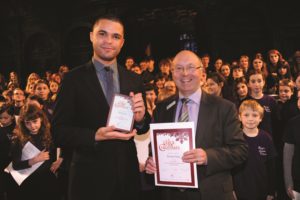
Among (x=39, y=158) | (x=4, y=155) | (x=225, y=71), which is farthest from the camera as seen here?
(x=225, y=71)

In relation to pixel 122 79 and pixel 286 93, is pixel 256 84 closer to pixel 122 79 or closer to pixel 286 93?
pixel 286 93

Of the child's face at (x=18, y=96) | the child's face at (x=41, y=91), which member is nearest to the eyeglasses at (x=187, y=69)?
the child's face at (x=41, y=91)

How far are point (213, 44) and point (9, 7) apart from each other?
9568 millimetres

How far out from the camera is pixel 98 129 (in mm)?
2262

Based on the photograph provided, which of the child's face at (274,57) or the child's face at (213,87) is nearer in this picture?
the child's face at (213,87)

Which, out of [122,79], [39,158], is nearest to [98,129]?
[122,79]

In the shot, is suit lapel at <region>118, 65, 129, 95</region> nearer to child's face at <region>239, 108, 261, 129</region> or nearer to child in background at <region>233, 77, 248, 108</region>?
child's face at <region>239, 108, 261, 129</region>

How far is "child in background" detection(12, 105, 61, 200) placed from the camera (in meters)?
4.13

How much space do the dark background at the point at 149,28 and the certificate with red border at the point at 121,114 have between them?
32.2ft

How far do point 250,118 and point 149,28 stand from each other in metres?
10.9

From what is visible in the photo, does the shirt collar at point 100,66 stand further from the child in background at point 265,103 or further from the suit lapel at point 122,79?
the child in background at point 265,103

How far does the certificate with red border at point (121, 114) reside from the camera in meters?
2.24

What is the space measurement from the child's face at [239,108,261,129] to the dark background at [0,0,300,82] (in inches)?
303

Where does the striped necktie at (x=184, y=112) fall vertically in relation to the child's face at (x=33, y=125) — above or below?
above
